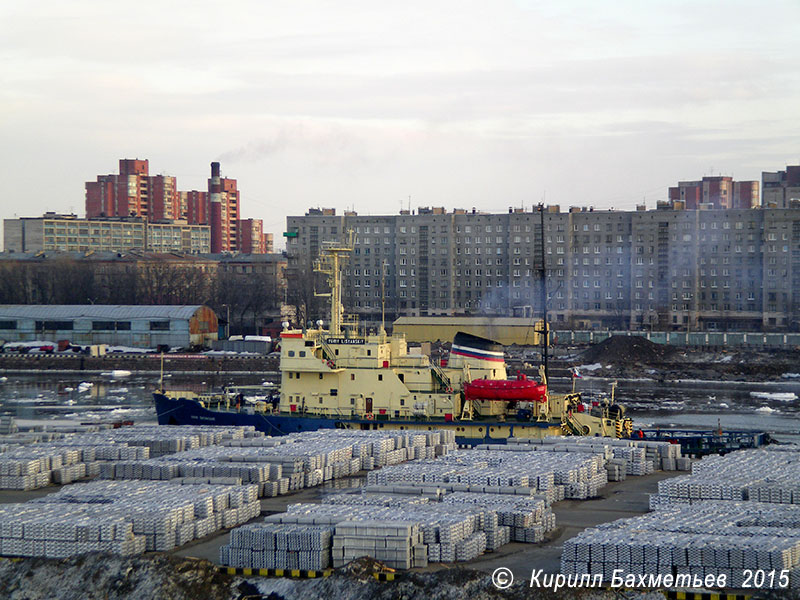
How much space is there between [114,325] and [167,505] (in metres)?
69.3

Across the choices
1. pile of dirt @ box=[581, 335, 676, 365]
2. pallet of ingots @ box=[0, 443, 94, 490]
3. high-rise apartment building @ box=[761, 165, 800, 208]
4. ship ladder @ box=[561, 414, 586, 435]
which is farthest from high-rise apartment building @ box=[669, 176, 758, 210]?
pallet of ingots @ box=[0, 443, 94, 490]

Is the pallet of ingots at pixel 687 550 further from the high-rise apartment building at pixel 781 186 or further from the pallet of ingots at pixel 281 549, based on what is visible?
the high-rise apartment building at pixel 781 186

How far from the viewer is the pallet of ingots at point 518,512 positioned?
25594mm

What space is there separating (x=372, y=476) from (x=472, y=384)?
1119 centimetres

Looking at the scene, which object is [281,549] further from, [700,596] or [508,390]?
[508,390]

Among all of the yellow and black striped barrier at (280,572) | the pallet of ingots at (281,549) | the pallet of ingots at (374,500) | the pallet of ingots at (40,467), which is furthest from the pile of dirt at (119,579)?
the pallet of ingots at (40,467)

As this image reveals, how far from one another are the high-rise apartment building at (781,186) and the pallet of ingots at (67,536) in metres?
129

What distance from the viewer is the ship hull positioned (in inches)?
1644

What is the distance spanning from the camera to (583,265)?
115 metres

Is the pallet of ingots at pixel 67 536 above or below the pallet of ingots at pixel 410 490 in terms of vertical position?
below

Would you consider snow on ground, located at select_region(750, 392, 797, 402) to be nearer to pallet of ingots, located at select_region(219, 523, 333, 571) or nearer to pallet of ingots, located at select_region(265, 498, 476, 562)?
pallet of ingots, located at select_region(265, 498, 476, 562)

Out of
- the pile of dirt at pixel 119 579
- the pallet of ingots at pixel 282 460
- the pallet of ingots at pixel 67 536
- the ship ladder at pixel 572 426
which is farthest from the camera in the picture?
the ship ladder at pixel 572 426

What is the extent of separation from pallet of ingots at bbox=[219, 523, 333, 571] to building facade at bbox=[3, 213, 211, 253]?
143006mm

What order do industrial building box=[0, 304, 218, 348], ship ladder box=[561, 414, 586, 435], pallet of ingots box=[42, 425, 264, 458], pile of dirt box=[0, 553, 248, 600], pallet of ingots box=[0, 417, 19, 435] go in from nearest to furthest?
pile of dirt box=[0, 553, 248, 600] < pallet of ingots box=[42, 425, 264, 458] < ship ladder box=[561, 414, 586, 435] < pallet of ingots box=[0, 417, 19, 435] < industrial building box=[0, 304, 218, 348]
